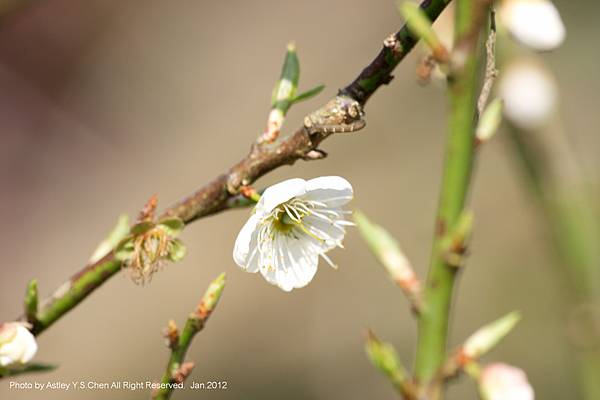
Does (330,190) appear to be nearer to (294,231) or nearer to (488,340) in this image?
(294,231)

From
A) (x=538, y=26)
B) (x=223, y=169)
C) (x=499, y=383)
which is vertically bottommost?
(x=499, y=383)

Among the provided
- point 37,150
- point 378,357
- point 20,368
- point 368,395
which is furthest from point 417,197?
point 378,357

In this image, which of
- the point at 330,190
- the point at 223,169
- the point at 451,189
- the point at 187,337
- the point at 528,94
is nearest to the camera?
the point at 451,189

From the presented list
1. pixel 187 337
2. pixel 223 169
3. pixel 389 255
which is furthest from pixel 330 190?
pixel 223 169

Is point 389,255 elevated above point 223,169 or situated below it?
below

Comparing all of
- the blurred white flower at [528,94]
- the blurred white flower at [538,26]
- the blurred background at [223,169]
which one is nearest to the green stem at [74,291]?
the blurred white flower at [538,26]

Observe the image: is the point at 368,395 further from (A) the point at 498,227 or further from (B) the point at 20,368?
(B) the point at 20,368
